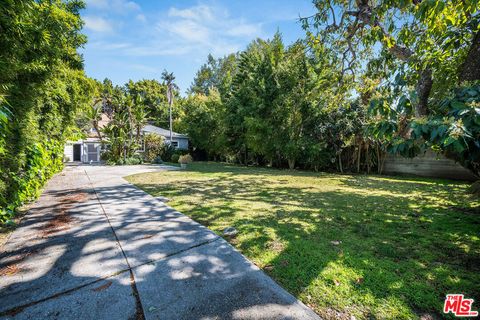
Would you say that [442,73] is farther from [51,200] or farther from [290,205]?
[51,200]

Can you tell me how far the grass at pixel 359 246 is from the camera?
202cm

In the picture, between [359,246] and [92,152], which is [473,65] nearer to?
[359,246]

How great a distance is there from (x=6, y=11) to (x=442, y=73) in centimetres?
818

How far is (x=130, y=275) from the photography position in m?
2.36

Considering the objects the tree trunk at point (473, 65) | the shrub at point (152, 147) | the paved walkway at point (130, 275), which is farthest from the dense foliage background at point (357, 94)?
the shrub at point (152, 147)

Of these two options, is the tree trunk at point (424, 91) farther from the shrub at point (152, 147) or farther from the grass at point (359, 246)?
the shrub at point (152, 147)

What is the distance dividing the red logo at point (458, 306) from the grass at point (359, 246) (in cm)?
7

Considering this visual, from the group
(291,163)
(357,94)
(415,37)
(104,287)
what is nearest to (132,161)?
(291,163)

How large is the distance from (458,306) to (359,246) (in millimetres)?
1201

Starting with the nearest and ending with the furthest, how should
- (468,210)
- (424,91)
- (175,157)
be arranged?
(424,91), (468,210), (175,157)

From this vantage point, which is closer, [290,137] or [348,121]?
[348,121]

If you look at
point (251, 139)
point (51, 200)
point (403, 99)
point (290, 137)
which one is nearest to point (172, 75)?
point (251, 139)

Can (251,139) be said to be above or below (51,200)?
above

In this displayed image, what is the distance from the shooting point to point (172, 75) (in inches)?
1095
